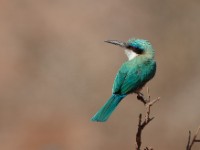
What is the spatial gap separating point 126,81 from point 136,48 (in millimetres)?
811

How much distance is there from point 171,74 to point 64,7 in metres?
3.97

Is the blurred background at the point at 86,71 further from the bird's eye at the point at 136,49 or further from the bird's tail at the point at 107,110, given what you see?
the bird's tail at the point at 107,110

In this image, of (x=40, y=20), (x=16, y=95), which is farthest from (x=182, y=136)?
(x=40, y=20)

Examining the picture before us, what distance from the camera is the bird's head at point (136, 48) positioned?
7.36 metres

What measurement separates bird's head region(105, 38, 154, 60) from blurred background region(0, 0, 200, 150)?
6545 millimetres

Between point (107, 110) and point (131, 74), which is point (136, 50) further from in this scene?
point (107, 110)

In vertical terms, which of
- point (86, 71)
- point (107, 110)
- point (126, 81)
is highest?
point (86, 71)

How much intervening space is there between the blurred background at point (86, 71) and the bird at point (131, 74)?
666 cm

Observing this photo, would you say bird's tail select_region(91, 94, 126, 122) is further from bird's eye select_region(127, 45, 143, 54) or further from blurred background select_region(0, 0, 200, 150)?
blurred background select_region(0, 0, 200, 150)

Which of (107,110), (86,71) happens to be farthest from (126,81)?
(86,71)

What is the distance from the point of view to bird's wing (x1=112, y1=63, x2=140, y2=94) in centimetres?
671

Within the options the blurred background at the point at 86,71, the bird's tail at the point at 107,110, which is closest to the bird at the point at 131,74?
the bird's tail at the point at 107,110

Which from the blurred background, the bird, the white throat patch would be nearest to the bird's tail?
the bird

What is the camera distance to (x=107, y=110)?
6434 millimetres
